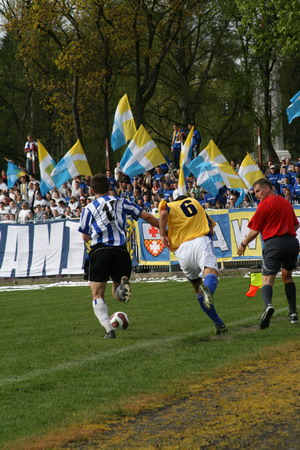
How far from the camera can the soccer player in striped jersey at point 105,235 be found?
32.7 ft

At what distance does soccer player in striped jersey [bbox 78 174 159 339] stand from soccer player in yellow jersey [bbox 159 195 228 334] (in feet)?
0.72

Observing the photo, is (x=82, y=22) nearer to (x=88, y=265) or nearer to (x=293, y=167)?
(x=293, y=167)

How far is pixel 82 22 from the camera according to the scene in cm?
3656

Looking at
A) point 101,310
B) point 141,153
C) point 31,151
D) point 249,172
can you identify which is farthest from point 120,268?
point 31,151

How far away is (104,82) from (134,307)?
25.2 m

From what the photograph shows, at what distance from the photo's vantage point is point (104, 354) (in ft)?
29.5

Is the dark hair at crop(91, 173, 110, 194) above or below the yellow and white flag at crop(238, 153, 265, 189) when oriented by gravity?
below

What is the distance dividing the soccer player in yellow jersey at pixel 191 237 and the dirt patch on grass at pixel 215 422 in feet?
8.85

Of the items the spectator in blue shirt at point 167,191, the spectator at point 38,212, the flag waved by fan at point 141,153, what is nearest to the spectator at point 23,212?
the spectator at point 38,212

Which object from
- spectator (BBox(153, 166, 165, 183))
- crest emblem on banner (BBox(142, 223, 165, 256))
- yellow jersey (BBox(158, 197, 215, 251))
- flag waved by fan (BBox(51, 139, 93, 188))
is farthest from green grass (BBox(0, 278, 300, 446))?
flag waved by fan (BBox(51, 139, 93, 188))

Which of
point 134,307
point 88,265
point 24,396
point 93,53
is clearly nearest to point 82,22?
point 93,53

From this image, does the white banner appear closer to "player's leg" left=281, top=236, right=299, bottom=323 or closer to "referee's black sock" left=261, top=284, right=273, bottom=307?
"player's leg" left=281, top=236, right=299, bottom=323

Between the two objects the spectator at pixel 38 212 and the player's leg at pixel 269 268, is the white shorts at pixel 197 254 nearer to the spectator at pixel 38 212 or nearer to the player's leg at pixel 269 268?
the player's leg at pixel 269 268

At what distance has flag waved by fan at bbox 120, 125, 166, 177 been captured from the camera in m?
23.8
